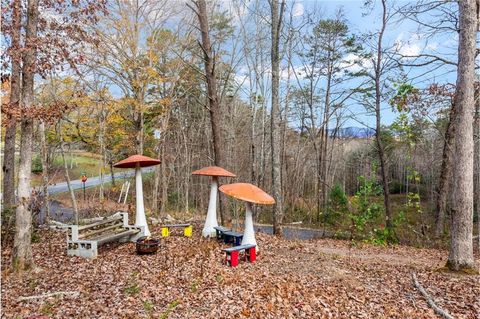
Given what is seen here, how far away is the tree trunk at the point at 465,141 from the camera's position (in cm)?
614

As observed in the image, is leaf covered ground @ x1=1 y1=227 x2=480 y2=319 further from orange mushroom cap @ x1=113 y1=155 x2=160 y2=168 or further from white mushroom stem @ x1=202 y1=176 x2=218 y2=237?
orange mushroom cap @ x1=113 y1=155 x2=160 y2=168

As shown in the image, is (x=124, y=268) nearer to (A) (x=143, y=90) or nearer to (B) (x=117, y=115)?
→ (A) (x=143, y=90)

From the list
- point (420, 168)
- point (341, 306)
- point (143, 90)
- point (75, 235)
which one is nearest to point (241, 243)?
point (341, 306)

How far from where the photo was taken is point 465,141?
616 cm

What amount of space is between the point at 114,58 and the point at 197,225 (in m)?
7.28

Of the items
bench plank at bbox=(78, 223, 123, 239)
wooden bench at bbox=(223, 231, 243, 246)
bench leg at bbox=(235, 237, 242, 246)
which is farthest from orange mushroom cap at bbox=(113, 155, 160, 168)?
bench leg at bbox=(235, 237, 242, 246)

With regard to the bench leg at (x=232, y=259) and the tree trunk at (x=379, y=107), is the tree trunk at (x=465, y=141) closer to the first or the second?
the bench leg at (x=232, y=259)

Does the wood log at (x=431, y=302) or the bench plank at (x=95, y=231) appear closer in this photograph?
the wood log at (x=431, y=302)

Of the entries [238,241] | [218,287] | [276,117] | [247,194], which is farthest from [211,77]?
[218,287]

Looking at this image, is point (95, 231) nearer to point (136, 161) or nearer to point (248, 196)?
point (136, 161)

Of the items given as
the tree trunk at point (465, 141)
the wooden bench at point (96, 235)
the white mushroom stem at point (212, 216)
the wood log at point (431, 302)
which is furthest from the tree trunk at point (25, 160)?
the tree trunk at point (465, 141)

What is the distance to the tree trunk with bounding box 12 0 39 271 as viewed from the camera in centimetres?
550

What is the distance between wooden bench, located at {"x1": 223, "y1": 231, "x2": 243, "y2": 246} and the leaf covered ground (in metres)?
0.46

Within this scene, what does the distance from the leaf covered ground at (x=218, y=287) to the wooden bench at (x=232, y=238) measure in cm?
46
